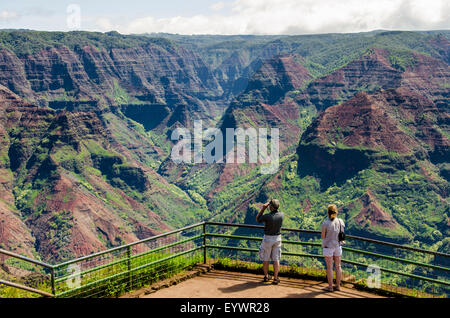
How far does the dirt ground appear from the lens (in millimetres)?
19719

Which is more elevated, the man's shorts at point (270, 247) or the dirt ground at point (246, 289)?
the man's shorts at point (270, 247)

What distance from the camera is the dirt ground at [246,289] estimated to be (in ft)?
64.7

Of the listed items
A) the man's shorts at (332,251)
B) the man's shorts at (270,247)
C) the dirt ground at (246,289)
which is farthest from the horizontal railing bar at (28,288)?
the man's shorts at (332,251)

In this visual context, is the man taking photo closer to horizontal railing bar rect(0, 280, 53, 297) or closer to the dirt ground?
the dirt ground

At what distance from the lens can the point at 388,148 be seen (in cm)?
18550

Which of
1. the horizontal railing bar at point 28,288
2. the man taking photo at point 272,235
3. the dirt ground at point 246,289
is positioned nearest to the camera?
the horizontal railing bar at point 28,288

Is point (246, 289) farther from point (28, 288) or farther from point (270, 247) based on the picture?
point (28, 288)

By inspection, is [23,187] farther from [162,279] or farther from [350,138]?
[162,279]

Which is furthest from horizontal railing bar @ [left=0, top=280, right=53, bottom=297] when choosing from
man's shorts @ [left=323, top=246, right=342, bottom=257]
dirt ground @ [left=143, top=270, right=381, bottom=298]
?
man's shorts @ [left=323, top=246, right=342, bottom=257]

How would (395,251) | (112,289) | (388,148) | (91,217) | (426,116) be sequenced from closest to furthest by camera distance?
(112,289), (395,251), (91,217), (388,148), (426,116)

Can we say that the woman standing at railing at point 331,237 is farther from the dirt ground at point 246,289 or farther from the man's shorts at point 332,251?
the dirt ground at point 246,289

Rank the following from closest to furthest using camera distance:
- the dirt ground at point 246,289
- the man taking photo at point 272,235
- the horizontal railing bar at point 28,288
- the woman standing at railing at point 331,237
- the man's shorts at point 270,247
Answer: the horizontal railing bar at point 28,288
the woman standing at railing at point 331,237
the dirt ground at point 246,289
the man taking photo at point 272,235
the man's shorts at point 270,247
